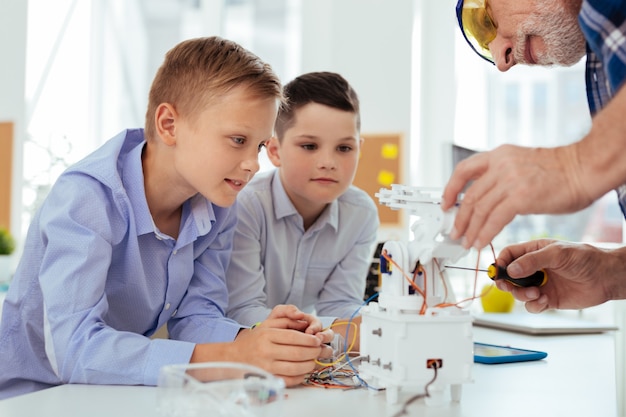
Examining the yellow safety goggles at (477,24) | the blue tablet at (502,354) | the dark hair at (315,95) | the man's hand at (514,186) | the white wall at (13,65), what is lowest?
the blue tablet at (502,354)

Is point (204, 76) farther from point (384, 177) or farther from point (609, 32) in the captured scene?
point (384, 177)

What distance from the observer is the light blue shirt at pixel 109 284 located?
1.11 m

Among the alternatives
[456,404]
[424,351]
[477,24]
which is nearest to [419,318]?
[424,351]

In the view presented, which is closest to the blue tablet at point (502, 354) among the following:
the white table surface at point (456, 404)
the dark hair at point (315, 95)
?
the white table surface at point (456, 404)

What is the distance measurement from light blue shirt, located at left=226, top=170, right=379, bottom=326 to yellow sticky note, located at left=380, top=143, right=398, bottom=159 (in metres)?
1.65

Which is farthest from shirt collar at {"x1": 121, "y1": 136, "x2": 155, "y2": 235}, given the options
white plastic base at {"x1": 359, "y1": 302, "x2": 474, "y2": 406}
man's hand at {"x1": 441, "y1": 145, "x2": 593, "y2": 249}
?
man's hand at {"x1": 441, "y1": 145, "x2": 593, "y2": 249}

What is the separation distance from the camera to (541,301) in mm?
1350

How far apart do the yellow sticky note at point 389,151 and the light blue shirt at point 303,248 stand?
1.65 metres

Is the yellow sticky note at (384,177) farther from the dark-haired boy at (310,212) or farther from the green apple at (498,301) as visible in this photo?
the dark-haired boy at (310,212)

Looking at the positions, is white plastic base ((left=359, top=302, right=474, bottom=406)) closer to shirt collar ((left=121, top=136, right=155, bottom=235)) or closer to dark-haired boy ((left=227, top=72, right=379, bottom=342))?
shirt collar ((left=121, top=136, right=155, bottom=235))

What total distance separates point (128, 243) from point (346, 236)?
801mm

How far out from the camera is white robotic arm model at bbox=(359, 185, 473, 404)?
37.4 inches

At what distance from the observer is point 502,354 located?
1.43 meters

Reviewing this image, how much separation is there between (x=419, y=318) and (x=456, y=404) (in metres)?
0.15
